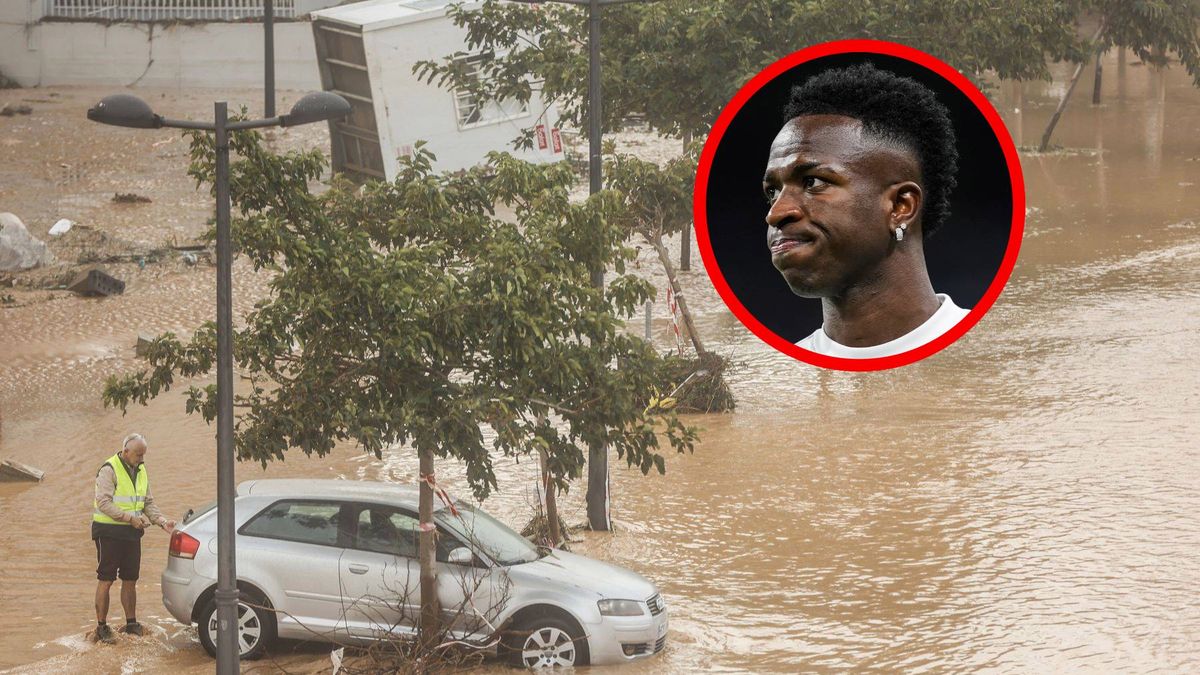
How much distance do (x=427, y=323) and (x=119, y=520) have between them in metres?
2.95

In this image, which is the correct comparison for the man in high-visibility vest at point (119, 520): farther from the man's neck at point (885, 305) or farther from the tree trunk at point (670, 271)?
the man's neck at point (885, 305)

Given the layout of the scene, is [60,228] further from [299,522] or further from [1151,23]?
[1151,23]

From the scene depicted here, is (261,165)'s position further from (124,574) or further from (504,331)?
(124,574)

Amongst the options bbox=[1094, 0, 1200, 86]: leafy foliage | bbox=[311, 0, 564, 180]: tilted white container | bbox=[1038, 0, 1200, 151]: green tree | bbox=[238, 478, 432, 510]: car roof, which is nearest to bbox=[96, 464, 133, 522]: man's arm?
bbox=[238, 478, 432, 510]: car roof

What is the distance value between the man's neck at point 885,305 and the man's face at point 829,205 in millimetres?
24

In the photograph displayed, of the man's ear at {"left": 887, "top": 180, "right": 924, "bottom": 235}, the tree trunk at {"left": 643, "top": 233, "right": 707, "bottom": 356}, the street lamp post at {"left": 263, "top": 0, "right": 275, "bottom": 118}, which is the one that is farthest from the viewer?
the street lamp post at {"left": 263, "top": 0, "right": 275, "bottom": 118}

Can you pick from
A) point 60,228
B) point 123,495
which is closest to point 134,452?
point 123,495

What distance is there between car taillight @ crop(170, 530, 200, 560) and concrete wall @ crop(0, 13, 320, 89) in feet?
98.0

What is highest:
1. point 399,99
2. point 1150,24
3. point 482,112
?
point 1150,24

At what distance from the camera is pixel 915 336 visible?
1.48 metres

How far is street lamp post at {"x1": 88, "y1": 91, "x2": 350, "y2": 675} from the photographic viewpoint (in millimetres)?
10373

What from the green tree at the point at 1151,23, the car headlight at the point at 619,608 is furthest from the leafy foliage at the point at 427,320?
the green tree at the point at 1151,23

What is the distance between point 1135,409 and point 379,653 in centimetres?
1211

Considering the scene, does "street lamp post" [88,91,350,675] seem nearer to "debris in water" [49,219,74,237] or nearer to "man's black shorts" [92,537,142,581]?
"man's black shorts" [92,537,142,581]
